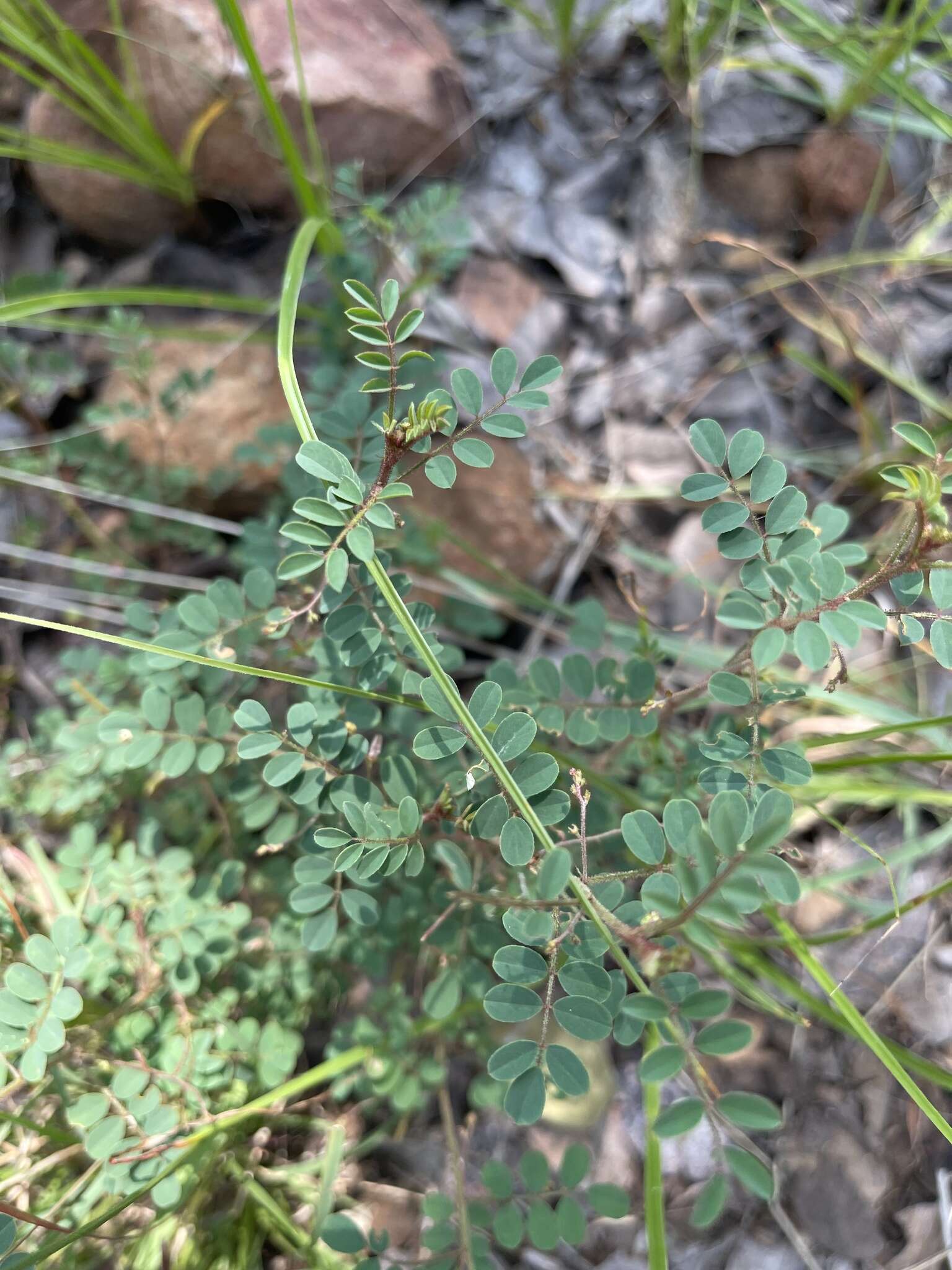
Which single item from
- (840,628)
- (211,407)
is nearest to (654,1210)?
(840,628)

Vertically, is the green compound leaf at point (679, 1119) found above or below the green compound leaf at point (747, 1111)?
below

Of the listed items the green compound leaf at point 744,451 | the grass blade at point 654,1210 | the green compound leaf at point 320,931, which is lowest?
the grass blade at point 654,1210

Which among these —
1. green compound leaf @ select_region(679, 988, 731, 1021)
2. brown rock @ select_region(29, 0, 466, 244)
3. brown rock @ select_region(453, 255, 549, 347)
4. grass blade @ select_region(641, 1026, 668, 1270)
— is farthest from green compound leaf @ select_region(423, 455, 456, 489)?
brown rock @ select_region(29, 0, 466, 244)

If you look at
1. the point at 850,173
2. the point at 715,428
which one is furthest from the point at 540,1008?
the point at 850,173

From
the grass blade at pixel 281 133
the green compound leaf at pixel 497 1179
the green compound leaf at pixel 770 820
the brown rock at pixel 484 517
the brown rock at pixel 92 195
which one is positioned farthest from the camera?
the brown rock at pixel 92 195

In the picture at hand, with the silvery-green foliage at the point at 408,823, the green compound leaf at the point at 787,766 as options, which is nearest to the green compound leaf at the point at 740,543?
the silvery-green foliage at the point at 408,823

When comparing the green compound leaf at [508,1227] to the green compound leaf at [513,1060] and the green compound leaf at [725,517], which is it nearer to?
the green compound leaf at [513,1060]

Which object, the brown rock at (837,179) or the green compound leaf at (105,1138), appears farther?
the brown rock at (837,179)
